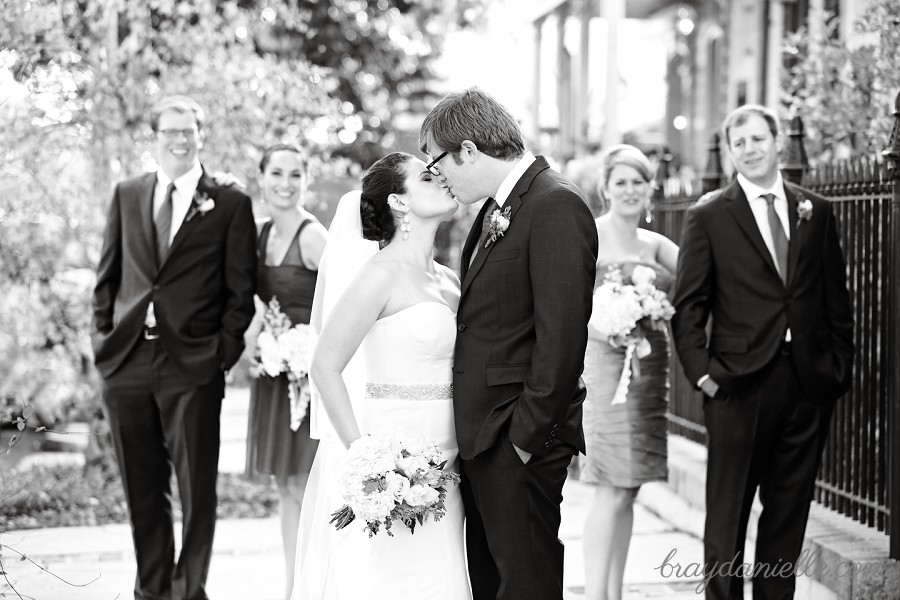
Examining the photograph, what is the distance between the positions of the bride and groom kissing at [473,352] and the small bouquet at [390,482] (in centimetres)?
15

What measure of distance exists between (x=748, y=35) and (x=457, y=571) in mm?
13337

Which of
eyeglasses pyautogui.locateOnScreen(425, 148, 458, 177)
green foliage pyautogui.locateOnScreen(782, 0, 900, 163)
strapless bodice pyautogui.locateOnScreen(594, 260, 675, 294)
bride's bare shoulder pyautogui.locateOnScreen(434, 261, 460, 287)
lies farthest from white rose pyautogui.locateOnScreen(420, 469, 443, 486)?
green foliage pyautogui.locateOnScreen(782, 0, 900, 163)

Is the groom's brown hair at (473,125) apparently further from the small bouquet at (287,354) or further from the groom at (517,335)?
the small bouquet at (287,354)

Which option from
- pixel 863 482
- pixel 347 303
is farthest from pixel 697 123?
A: pixel 347 303

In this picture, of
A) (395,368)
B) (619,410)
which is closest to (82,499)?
(619,410)

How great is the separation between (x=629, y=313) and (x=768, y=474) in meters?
1.06

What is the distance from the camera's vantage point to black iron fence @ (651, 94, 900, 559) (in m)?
5.12

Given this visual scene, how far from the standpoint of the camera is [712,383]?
16.2 feet

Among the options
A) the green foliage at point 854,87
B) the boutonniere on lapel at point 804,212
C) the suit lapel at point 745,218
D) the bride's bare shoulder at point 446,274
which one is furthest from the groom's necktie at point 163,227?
the green foliage at point 854,87

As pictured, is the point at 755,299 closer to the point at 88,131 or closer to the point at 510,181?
the point at 510,181

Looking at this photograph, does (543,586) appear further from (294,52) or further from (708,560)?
(294,52)

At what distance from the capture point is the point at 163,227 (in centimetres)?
550

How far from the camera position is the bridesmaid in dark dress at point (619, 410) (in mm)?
Answer: 5383

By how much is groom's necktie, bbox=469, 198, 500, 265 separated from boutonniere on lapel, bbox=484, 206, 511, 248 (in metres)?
0.03
